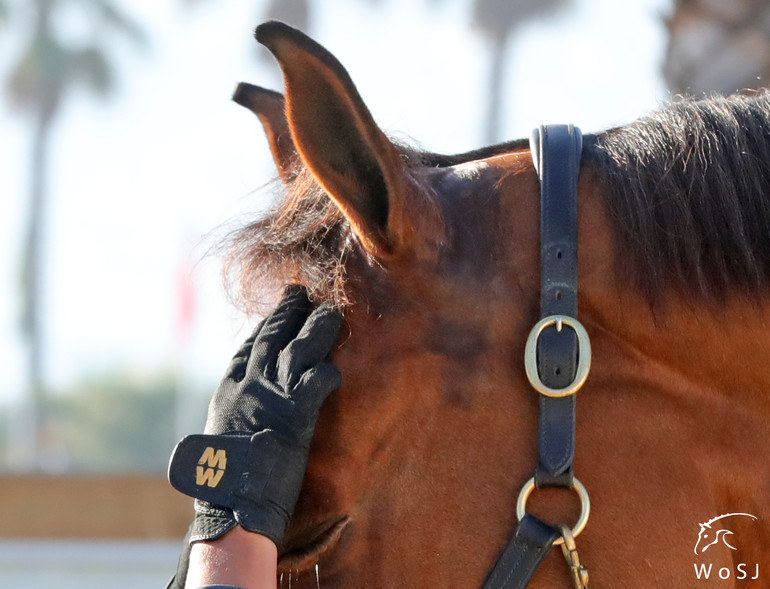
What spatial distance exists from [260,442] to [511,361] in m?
0.36

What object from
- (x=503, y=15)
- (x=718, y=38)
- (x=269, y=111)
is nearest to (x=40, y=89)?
(x=503, y=15)

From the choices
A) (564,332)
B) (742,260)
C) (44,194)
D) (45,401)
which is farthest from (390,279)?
(45,401)

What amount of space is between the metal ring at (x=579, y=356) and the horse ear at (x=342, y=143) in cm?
24

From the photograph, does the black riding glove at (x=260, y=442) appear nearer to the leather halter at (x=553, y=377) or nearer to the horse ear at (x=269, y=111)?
the leather halter at (x=553, y=377)

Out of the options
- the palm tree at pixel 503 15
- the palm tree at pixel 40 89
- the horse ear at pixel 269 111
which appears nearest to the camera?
the horse ear at pixel 269 111

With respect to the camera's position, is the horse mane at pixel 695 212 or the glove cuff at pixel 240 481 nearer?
the glove cuff at pixel 240 481

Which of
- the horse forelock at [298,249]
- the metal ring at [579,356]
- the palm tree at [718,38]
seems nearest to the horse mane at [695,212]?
the metal ring at [579,356]

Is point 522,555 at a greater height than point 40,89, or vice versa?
point 40,89

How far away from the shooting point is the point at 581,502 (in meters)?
1.25

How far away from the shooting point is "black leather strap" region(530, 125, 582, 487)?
125cm

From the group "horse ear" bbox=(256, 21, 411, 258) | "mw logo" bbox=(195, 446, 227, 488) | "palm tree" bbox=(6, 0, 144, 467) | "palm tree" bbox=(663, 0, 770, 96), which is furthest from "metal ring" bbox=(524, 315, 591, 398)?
"palm tree" bbox=(6, 0, 144, 467)

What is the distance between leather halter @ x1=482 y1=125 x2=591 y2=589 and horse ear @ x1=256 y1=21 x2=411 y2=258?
214 mm

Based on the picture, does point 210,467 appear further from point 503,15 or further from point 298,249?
point 503,15

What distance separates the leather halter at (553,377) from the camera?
1234mm
